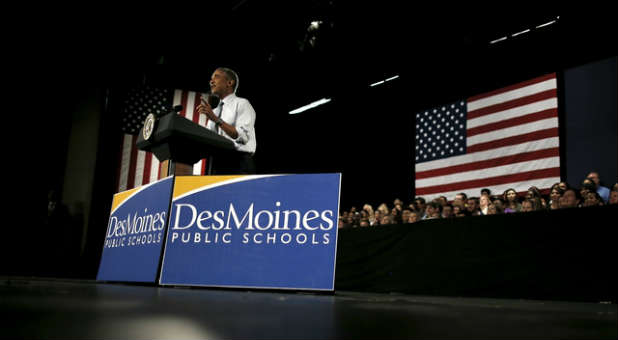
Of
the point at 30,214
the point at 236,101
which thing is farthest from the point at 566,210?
the point at 30,214

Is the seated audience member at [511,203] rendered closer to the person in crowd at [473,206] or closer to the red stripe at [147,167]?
the person in crowd at [473,206]

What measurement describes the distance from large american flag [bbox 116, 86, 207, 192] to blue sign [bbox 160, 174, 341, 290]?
469cm

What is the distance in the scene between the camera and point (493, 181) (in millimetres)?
6559

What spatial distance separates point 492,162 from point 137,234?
5.45 meters

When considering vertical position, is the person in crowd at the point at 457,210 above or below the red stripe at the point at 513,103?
below

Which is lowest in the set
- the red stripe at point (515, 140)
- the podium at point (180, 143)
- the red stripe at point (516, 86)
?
the podium at point (180, 143)

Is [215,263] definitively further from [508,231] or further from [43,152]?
[43,152]

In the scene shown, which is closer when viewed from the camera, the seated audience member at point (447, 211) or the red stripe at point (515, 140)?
the seated audience member at point (447, 211)

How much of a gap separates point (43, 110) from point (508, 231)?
5789mm

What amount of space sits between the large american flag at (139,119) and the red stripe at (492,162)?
323cm

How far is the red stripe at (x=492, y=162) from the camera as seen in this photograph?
608cm

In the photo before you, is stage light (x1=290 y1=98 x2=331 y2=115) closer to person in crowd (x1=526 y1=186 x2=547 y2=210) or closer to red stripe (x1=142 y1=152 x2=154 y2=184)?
red stripe (x1=142 y1=152 x2=154 y2=184)

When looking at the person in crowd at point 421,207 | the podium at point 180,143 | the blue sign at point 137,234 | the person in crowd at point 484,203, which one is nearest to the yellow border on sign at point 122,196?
the blue sign at point 137,234

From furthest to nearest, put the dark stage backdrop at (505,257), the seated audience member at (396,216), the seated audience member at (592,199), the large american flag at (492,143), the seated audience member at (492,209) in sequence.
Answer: the large american flag at (492,143)
the seated audience member at (396,216)
the seated audience member at (492,209)
the seated audience member at (592,199)
the dark stage backdrop at (505,257)
